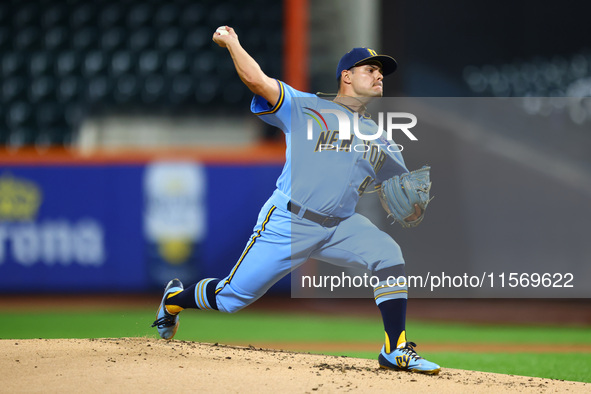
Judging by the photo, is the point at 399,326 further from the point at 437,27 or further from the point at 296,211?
the point at 437,27

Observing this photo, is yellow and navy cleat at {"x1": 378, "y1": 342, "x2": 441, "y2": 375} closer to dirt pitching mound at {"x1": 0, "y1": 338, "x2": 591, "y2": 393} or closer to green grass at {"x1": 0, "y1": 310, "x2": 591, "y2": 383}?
dirt pitching mound at {"x1": 0, "y1": 338, "x2": 591, "y2": 393}

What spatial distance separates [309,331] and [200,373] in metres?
2.95

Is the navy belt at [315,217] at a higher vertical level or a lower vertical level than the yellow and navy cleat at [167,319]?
higher

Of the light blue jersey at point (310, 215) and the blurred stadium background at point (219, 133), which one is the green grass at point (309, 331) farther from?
the light blue jersey at point (310, 215)

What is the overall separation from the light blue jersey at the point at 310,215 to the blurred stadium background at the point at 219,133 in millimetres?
2543

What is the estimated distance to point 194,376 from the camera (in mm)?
3348

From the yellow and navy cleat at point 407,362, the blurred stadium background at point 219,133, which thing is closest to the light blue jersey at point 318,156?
the yellow and navy cleat at point 407,362

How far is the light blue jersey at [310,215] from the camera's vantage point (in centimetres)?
376

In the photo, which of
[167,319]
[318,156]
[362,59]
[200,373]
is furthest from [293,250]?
[362,59]

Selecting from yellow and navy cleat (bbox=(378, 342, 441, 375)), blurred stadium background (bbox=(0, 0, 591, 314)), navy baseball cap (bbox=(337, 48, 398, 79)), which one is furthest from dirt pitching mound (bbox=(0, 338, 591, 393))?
blurred stadium background (bbox=(0, 0, 591, 314))

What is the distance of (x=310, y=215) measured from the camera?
3.79 m

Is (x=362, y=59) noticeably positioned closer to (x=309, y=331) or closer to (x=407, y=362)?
(x=407, y=362)

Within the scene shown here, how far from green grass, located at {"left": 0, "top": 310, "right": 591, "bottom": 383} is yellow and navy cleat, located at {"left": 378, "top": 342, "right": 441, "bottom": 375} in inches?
39.3

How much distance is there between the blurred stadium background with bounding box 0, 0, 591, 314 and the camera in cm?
741
